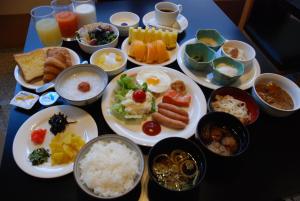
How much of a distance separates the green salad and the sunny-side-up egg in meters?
0.07

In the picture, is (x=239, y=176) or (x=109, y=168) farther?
(x=239, y=176)

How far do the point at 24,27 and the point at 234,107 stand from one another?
11.2 ft

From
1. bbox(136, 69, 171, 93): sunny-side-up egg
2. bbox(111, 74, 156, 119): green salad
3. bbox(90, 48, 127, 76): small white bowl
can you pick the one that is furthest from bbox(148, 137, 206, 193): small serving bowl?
bbox(90, 48, 127, 76): small white bowl

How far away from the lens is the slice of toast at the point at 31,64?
1703 mm

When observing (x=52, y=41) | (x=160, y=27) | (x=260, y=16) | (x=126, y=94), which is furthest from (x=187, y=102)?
(x=260, y=16)

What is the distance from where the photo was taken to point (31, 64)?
174 cm

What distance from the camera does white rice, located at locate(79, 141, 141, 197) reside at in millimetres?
1111

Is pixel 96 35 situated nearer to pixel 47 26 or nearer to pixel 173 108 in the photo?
pixel 47 26

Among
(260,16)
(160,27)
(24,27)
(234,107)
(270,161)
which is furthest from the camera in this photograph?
(24,27)

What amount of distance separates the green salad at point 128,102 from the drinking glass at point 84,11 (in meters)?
0.77

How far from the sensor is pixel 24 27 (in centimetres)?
362

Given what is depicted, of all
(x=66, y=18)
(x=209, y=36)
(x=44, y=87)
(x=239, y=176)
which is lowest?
(x=239, y=176)

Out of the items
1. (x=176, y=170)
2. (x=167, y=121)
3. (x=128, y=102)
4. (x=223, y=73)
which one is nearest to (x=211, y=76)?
(x=223, y=73)

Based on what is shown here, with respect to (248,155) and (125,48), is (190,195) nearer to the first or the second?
(248,155)
